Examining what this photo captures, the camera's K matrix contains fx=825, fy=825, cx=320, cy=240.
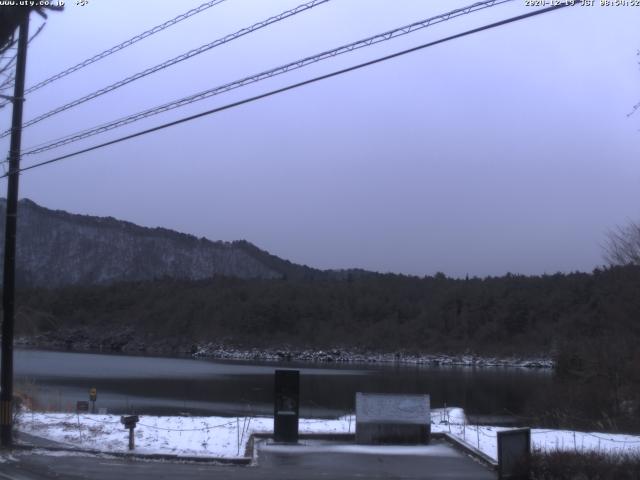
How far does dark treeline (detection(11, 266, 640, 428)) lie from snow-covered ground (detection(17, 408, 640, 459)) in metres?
71.5

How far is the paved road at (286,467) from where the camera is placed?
1412 cm

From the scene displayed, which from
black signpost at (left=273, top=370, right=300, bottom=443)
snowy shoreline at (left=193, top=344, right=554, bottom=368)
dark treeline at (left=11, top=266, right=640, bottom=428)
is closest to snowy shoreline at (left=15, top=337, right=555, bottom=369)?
snowy shoreline at (left=193, top=344, right=554, bottom=368)

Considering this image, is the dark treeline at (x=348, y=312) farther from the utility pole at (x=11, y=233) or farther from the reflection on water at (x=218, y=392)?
Result: the utility pole at (x=11, y=233)

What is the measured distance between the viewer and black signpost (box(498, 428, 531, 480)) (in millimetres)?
13062

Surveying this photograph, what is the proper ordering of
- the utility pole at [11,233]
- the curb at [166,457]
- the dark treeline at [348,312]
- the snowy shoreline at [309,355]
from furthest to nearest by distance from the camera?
the dark treeline at [348,312], the snowy shoreline at [309,355], the utility pole at [11,233], the curb at [166,457]

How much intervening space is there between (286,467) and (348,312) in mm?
127635

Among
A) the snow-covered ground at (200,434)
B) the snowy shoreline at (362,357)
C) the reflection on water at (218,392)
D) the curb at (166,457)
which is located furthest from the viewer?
the snowy shoreline at (362,357)

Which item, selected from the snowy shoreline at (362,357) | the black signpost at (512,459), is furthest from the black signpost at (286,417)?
the snowy shoreline at (362,357)

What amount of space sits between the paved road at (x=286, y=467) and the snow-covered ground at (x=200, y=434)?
90 cm

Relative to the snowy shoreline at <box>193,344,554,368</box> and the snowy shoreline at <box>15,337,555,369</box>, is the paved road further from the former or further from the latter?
the snowy shoreline at <box>193,344,554,368</box>

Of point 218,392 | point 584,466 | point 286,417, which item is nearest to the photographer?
point 584,466

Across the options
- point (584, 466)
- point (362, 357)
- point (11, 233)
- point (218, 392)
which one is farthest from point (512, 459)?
point (362, 357)

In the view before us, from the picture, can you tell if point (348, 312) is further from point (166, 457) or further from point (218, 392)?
point (166, 457)

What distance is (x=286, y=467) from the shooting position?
15.1 meters
